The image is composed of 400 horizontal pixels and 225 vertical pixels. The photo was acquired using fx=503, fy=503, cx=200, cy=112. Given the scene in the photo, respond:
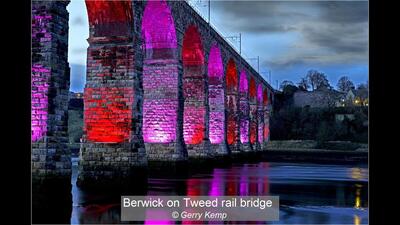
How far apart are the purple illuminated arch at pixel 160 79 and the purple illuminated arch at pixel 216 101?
11578mm

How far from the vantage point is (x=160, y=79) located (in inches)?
957

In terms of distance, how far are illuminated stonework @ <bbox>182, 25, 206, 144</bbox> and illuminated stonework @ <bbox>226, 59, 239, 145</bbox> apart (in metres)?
10.1

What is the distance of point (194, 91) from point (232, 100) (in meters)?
11.0

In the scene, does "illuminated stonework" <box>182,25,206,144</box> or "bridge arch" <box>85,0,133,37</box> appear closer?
"bridge arch" <box>85,0,133,37</box>

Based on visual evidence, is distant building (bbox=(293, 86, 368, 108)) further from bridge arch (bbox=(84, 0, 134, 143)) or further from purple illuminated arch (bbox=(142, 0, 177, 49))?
bridge arch (bbox=(84, 0, 134, 143))

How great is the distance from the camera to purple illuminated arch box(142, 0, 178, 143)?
2370 cm

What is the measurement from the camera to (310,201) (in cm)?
1473

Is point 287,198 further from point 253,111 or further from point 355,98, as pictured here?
point 355,98

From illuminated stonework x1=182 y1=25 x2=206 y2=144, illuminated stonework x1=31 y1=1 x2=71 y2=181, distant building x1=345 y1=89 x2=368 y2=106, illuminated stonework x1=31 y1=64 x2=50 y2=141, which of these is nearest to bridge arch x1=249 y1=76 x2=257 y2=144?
illuminated stonework x1=182 y1=25 x2=206 y2=144

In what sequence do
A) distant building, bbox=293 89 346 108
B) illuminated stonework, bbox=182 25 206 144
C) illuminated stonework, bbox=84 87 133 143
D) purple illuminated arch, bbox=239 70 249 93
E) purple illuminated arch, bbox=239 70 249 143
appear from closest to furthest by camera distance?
illuminated stonework, bbox=84 87 133 143 → illuminated stonework, bbox=182 25 206 144 → purple illuminated arch, bbox=239 70 249 143 → purple illuminated arch, bbox=239 70 249 93 → distant building, bbox=293 89 346 108

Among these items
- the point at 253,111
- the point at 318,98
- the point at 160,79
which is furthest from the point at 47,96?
the point at 318,98
